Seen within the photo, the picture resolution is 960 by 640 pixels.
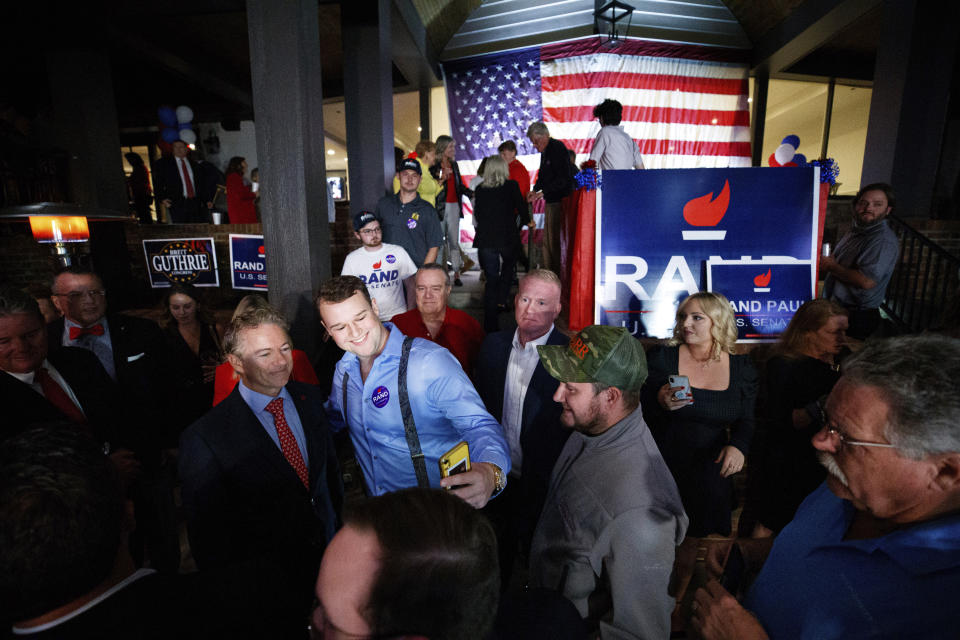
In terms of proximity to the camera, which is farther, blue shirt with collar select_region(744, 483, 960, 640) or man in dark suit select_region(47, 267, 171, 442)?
man in dark suit select_region(47, 267, 171, 442)

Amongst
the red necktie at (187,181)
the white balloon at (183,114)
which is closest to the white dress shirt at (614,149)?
the red necktie at (187,181)

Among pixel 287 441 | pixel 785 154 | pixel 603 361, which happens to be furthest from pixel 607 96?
pixel 287 441

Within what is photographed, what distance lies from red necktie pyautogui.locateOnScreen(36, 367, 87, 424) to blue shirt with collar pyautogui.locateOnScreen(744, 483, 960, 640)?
285cm

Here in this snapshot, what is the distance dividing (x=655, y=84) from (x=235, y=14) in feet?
27.9

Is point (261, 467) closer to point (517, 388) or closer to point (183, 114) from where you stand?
point (517, 388)

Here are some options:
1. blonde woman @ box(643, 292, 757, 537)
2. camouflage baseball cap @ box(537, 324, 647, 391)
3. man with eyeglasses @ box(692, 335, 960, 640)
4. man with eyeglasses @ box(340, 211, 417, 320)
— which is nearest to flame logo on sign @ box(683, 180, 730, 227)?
blonde woman @ box(643, 292, 757, 537)

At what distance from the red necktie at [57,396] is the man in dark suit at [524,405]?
2040mm

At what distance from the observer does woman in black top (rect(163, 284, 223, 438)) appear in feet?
10.4

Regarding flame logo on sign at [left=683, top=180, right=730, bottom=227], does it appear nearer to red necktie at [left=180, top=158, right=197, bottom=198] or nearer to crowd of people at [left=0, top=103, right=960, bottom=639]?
crowd of people at [left=0, top=103, right=960, bottom=639]

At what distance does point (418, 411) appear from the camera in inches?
76.2

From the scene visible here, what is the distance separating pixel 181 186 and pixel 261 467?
660cm

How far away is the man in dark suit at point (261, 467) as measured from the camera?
1.76 metres

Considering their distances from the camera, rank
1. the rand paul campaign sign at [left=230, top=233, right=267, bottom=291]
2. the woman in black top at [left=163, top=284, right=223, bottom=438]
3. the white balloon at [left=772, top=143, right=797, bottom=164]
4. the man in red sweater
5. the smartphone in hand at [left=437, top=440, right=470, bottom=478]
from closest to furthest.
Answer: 1. the smartphone in hand at [left=437, top=440, right=470, bottom=478]
2. the woman in black top at [left=163, top=284, right=223, bottom=438]
3. the man in red sweater
4. the rand paul campaign sign at [left=230, top=233, right=267, bottom=291]
5. the white balloon at [left=772, top=143, right=797, bottom=164]

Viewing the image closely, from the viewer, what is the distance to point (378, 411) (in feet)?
6.46
